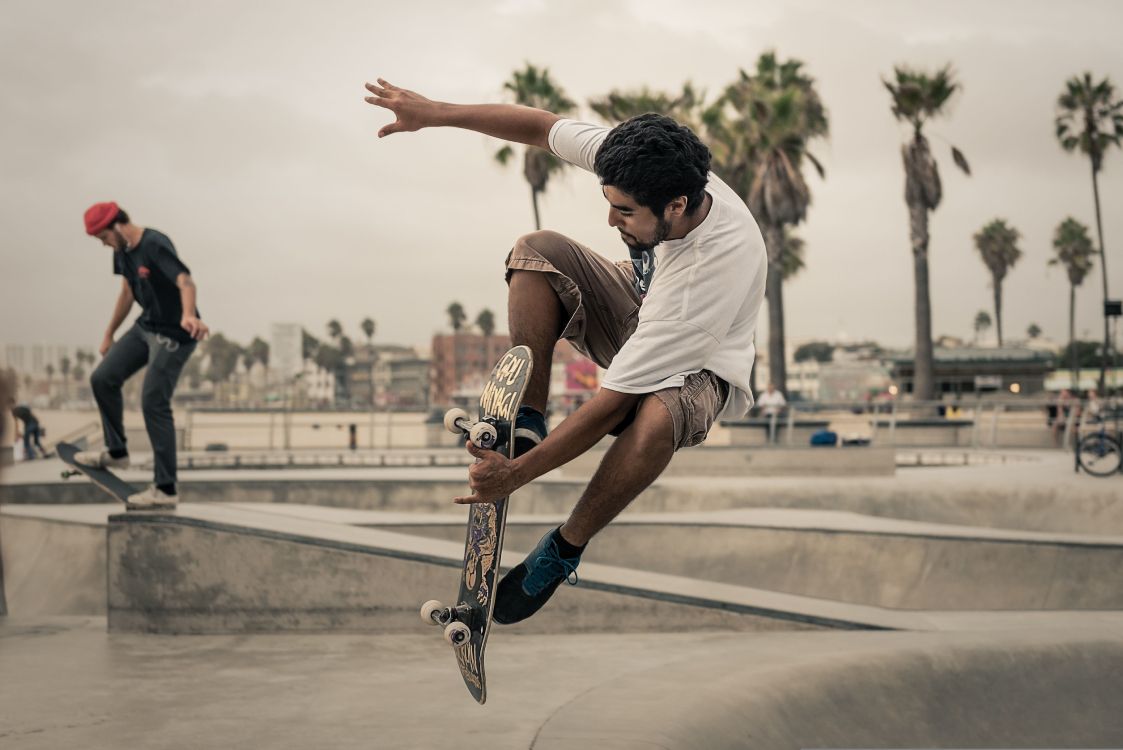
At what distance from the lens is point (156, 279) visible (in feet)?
23.4

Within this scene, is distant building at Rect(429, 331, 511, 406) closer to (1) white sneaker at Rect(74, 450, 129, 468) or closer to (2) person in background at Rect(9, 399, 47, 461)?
(2) person in background at Rect(9, 399, 47, 461)

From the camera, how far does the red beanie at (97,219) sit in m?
6.96

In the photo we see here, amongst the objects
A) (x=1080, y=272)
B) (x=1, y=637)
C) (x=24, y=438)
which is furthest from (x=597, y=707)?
(x=1080, y=272)

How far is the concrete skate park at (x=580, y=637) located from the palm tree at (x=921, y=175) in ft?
84.8

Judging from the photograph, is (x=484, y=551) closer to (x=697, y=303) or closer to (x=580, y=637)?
(x=697, y=303)

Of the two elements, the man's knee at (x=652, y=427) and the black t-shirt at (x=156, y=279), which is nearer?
the man's knee at (x=652, y=427)

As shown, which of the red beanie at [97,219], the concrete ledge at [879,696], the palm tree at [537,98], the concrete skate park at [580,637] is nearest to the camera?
the concrete ledge at [879,696]

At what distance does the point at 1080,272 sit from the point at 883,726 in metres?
76.1

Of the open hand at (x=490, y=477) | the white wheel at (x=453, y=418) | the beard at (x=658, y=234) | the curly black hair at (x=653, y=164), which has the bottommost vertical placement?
the open hand at (x=490, y=477)

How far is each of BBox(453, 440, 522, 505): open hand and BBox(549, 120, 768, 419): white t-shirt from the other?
0.42 metres

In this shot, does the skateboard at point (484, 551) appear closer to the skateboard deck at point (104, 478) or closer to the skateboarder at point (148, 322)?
the skateboarder at point (148, 322)

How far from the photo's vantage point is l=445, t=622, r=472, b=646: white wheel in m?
3.70

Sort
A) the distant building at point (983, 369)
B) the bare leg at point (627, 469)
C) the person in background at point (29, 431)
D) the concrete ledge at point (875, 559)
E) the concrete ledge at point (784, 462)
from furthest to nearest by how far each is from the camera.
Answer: the distant building at point (983, 369)
the person in background at point (29, 431)
the concrete ledge at point (784, 462)
the concrete ledge at point (875, 559)
the bare leg at point (627, 469)

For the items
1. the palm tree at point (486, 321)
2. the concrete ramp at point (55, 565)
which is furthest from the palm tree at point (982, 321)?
the concrete ramp at point (55, 565)
